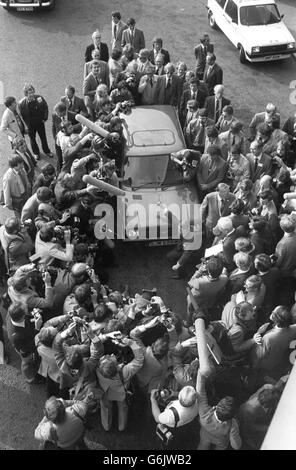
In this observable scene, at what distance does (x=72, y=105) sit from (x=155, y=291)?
14.2 ft

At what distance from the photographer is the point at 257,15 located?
1331cm

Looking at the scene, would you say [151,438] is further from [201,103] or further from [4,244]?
Result: [201,103]

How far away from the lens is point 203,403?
5309 millimetres

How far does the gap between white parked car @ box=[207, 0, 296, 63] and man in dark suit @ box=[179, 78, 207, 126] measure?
408cm

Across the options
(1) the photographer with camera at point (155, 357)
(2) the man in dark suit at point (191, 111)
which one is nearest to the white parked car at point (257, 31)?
(2) the man in dark suit at point (191, 111)

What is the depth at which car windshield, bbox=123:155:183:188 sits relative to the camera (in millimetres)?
8422

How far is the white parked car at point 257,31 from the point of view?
512 inches

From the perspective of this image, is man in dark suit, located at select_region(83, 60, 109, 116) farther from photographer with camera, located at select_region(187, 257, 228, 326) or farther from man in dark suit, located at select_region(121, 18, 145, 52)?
photographer with camera, located at select_region(187, 257, 228, 326)

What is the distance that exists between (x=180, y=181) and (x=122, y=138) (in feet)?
4.05

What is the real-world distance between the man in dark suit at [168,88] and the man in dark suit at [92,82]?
1143 mm

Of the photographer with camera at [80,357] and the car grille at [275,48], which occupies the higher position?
the car grille at [275,48]

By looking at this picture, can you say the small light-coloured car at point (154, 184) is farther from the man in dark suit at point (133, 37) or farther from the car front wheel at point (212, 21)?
the car front wheel at point (212, 21)

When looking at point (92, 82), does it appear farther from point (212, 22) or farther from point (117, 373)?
point (117, 373)

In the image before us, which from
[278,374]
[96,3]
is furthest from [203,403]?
[96,3]
